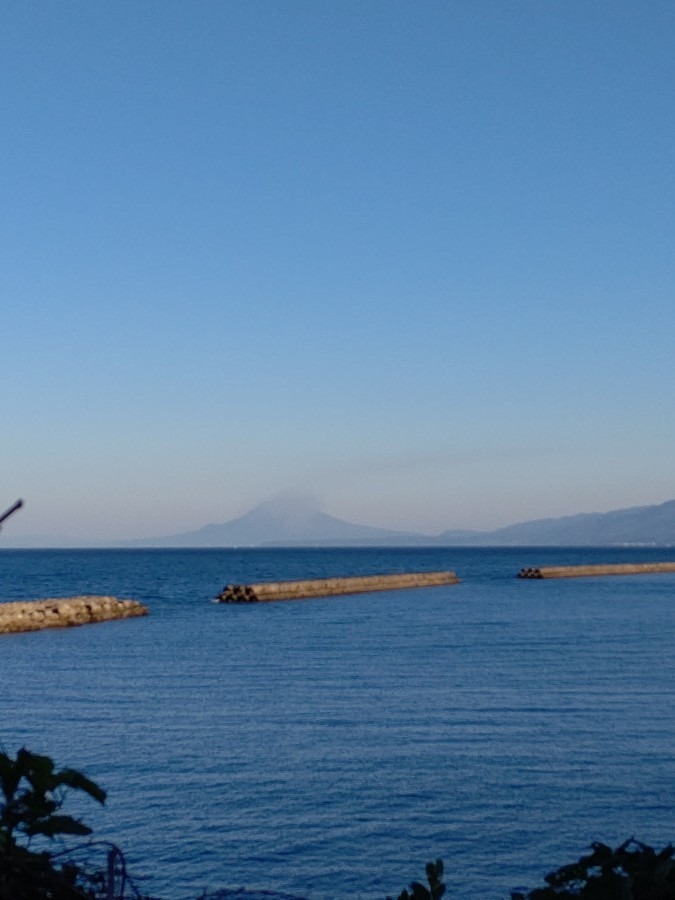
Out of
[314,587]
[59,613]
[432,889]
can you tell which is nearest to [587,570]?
[314,587]

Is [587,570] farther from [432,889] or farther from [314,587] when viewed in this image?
[432,889]

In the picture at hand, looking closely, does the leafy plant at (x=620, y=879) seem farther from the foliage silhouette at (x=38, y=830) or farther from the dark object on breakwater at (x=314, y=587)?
the dark object on breakwater at (x=314, y=587)

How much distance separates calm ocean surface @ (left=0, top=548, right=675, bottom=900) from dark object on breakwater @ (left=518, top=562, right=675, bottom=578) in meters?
73.1

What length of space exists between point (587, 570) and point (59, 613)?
3138 inches

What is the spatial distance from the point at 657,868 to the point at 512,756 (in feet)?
58.4

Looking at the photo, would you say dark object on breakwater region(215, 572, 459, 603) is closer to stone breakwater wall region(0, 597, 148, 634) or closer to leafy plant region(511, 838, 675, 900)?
stone breakwater wall region(0, 597, 148, 634)

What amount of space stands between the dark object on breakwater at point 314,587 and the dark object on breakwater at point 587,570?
19.7 metres

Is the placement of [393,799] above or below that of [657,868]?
below

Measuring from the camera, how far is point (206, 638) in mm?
48156

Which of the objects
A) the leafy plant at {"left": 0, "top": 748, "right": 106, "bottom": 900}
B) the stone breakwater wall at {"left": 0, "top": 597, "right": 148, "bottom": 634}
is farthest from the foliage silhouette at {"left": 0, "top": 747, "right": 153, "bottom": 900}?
the stone breakwater wall at {"left": 0, "top": 597, "right": 148, "bottom": 634}

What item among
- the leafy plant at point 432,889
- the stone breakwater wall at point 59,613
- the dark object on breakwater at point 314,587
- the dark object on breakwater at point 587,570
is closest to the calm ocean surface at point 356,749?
the stone breakwater wall at point 59,613

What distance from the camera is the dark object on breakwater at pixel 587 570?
119m

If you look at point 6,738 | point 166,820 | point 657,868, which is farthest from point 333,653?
point 657,868

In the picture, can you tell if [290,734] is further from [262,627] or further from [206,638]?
[262,627]
